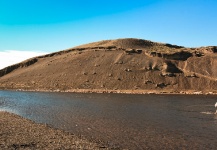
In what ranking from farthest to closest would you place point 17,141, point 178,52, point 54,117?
point 178,52 < point 54,117 < point 17,141

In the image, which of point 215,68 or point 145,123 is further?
point 215,68

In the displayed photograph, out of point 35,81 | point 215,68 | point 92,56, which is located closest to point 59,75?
point 35,81

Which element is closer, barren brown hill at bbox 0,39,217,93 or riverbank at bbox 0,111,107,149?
riverbank at bbox 0,111,107,149

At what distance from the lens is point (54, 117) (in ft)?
105

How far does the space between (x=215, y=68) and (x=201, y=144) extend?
74.0 metres

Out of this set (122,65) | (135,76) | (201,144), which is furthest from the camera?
(122,65)

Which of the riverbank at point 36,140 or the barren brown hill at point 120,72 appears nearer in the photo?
the riverbank at point 36,140

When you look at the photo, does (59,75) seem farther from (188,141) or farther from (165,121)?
(188,141)

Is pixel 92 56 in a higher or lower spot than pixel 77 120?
higher

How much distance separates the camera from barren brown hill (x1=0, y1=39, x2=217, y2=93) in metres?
81.3

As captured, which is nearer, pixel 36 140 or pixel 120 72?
pixel 36 140

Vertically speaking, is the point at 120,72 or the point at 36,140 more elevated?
the point at 120,72

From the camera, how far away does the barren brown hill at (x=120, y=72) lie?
267 ft

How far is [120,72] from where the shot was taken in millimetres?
88875
